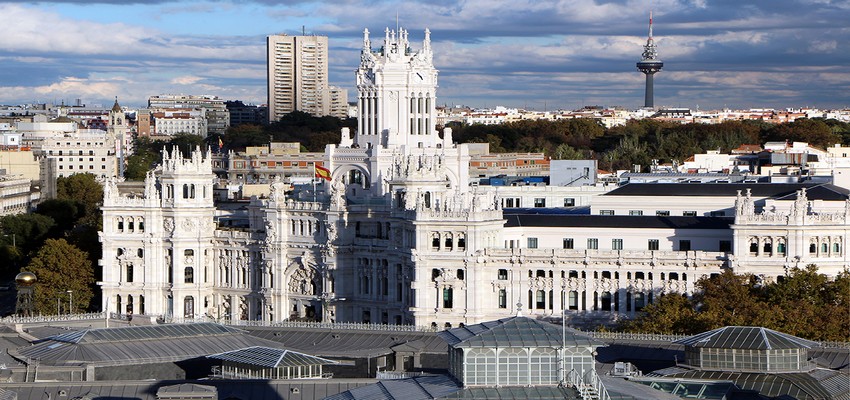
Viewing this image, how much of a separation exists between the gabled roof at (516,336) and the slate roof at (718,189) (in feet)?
270

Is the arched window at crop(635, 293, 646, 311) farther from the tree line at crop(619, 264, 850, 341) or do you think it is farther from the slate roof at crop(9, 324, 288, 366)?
the slate roof at crop(9, 324, 288, 366)

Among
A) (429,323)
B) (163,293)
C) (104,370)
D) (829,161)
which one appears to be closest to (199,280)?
(163,293)

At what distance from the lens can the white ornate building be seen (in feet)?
441

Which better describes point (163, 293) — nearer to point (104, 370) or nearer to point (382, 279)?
point (382, 279)

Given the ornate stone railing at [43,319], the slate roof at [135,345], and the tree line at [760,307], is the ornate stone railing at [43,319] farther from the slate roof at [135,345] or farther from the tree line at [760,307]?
the tree line at [760,307]

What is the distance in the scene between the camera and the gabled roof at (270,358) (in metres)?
92.6

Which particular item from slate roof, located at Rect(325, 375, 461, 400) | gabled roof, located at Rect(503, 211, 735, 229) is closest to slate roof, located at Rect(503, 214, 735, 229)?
gabled roof, located at Rect(503, 211, 735, 229)

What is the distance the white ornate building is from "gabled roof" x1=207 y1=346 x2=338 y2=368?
4115 centimetres

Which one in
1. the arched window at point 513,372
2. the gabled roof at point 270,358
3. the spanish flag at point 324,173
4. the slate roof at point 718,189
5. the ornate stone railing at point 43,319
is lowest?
the ornate stone railing at point 43,319

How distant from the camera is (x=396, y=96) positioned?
155125 mm

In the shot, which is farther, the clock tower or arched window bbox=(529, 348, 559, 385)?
the clock tower

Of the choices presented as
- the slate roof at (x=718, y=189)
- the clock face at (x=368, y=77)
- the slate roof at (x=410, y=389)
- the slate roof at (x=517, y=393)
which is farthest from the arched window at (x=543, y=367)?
the clock face at (x=368, y=77)

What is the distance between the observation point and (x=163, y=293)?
153875 millimetres

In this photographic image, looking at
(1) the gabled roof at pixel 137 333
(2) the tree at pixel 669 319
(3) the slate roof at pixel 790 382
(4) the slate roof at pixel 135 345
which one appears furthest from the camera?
(2) the tree at pixel 669 319
